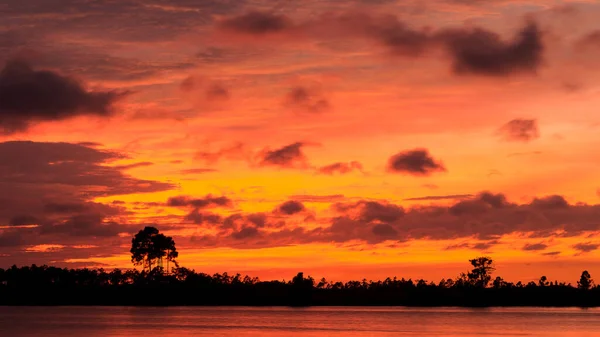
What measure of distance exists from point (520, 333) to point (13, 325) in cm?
8086

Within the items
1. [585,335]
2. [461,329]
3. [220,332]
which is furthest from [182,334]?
[585,335]

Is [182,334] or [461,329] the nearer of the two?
[182,334]

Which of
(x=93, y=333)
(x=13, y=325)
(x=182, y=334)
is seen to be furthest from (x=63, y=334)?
(x=13, y=325)

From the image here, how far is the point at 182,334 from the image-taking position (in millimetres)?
123375

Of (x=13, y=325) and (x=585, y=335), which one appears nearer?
(x=585, y=335)

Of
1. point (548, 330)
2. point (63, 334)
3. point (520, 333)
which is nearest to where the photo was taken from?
point (63, 334)

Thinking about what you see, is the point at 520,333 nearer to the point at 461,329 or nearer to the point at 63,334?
the point at 461,329

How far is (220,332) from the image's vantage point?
5044 inches

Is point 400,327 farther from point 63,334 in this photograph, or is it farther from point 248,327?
point 63,334

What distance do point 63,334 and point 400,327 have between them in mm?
56162

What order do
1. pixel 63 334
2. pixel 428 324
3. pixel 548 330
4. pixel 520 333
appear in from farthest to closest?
pixel 428 324, pixel 548 330, pixel 520 333, pixel 63 334

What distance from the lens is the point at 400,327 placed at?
15000 centimetres

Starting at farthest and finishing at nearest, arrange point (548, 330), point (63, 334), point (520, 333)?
1. point (548, 330)
2. point (520, 333)
3. point (63, 334)

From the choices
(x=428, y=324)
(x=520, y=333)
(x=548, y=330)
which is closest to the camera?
(x=520, y=333)
